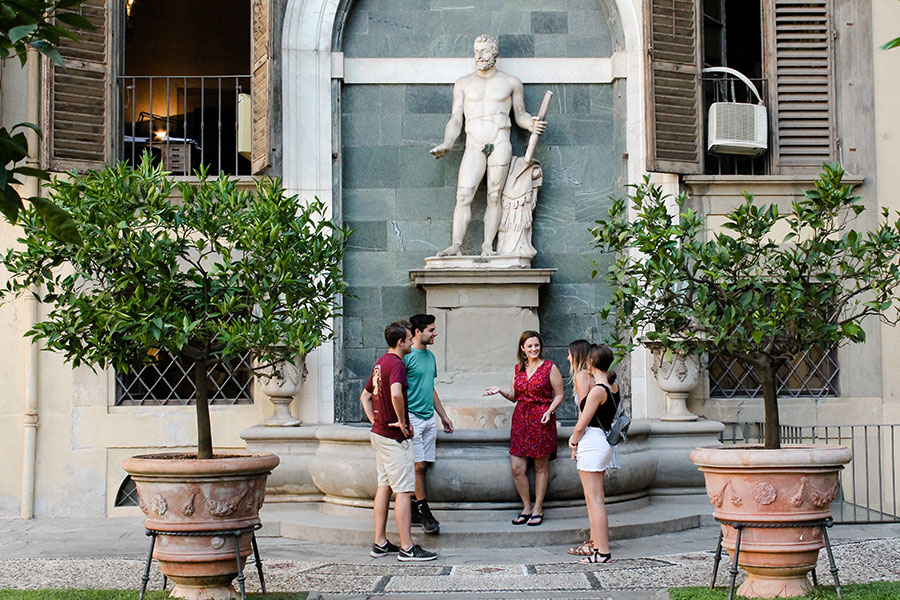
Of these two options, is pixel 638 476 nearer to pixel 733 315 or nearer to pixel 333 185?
pixel 733 315

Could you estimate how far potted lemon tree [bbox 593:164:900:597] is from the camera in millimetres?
6355

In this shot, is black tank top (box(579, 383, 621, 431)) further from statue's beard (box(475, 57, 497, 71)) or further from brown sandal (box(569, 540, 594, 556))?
statue's beard (box(475, 57, 497, 71))

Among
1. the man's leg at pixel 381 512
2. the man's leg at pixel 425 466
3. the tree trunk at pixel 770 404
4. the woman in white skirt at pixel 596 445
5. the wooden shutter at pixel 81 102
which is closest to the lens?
the tree trunk at pixel 770 404

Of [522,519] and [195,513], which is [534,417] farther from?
[195,513]

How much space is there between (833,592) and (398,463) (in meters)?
3.15

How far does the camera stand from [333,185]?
1185cm

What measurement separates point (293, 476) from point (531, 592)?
385cm

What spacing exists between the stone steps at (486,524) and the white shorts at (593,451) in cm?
103

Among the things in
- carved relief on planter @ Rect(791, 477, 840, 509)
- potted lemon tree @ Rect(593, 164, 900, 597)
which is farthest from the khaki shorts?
carved relief on planter @ Rect(791, 477, 840, 509)

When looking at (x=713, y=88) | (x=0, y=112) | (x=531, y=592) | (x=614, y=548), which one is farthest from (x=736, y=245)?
(x=0, y=112)

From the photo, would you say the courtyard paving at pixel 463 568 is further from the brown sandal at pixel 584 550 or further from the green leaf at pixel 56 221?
the green leaf at pixel 56 221

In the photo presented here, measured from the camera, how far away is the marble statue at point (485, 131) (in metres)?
11.6

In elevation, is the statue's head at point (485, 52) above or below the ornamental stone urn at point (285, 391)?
above

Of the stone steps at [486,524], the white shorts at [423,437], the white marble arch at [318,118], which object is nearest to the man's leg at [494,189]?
the white marble arch at [318,118]
